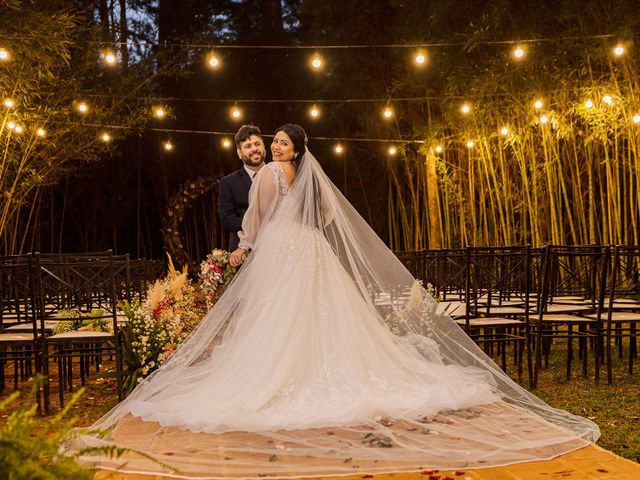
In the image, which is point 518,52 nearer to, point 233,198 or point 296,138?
point 233,198

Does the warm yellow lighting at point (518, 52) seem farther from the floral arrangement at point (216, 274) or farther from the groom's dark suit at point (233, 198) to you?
the floral arrangement at point (216, 274)

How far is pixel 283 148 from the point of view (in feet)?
13.3

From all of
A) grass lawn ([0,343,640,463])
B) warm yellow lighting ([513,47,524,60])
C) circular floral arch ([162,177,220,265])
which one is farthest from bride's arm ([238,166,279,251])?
circular floral arch ([162,177,220,265])

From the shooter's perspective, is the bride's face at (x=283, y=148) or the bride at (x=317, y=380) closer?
the bride at (x=317, y=380)

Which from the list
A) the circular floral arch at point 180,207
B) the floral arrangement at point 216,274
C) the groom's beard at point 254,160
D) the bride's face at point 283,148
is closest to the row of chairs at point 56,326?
the floral arrangement at point 216,274

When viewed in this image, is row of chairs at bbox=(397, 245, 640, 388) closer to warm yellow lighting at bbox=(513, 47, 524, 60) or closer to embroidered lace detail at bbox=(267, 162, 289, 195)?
embroidered lace detail at bbox=(267, 162, 289, 195)

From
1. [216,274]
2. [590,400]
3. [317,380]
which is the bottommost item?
[590,400]

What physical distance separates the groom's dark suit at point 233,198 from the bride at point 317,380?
59 cm

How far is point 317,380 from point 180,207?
9.36 meters

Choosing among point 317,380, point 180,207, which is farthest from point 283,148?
point 180,207

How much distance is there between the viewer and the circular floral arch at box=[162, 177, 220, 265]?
12.6 m

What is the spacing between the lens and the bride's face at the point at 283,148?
4.05 m

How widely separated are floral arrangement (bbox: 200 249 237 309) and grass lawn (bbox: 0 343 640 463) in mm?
804

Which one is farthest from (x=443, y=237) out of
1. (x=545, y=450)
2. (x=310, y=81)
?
(x=545, y=450)
